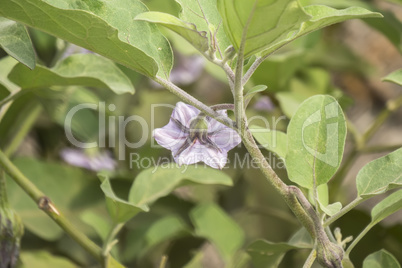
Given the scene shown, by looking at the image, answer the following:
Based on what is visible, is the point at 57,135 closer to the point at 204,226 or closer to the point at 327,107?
the point at 204,226

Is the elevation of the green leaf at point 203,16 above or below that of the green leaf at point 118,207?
above

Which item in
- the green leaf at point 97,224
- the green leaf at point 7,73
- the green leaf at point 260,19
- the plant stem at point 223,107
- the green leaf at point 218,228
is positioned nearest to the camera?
the green leaf at point 260,19

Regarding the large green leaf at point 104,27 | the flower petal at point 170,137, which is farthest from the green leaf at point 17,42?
the flower petal at point 170,137

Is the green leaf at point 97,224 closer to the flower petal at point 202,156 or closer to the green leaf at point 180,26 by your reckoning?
the flower petal at point 202,156

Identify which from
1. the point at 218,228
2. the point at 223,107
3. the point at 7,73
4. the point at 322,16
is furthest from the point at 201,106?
the point at 218,228

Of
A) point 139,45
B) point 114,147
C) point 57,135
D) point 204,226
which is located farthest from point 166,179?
point 57,135

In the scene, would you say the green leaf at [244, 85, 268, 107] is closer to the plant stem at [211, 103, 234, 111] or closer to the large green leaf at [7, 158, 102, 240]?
the plant stem at [211, 103, 234, 111]
